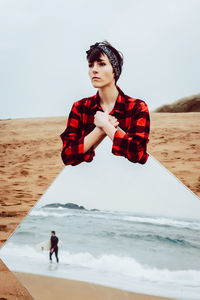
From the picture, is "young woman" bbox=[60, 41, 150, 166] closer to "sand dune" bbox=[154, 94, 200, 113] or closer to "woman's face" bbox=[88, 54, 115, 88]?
"woman's face" bbox=[88, 54, 115, 88]

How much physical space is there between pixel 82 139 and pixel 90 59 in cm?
54

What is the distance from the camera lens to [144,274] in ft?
6.42

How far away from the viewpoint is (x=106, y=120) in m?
2.12

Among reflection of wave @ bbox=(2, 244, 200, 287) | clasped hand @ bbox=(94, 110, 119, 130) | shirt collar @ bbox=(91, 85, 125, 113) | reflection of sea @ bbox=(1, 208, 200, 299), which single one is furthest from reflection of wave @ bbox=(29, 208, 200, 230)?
shirt collar @ bbox=(91, 85, 125, 113)

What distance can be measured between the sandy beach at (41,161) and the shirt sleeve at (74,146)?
774 millimetres

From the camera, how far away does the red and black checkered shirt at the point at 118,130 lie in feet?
6.89

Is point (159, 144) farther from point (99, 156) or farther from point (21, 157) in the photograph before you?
point (99, 156)

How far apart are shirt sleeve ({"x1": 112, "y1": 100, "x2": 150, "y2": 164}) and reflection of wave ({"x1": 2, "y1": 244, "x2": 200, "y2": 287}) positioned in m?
0.64

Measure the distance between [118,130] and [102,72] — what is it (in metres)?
0.41

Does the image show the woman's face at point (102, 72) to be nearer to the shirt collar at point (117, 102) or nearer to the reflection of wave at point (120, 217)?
the shirt collar at point (117, 102)

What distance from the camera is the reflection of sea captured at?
1.94m

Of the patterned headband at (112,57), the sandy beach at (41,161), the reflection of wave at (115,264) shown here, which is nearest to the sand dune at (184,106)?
the sandy beach at (41,161)

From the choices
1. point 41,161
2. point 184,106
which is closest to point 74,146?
point 41,161

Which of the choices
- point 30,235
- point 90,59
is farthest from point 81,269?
point 90,59
